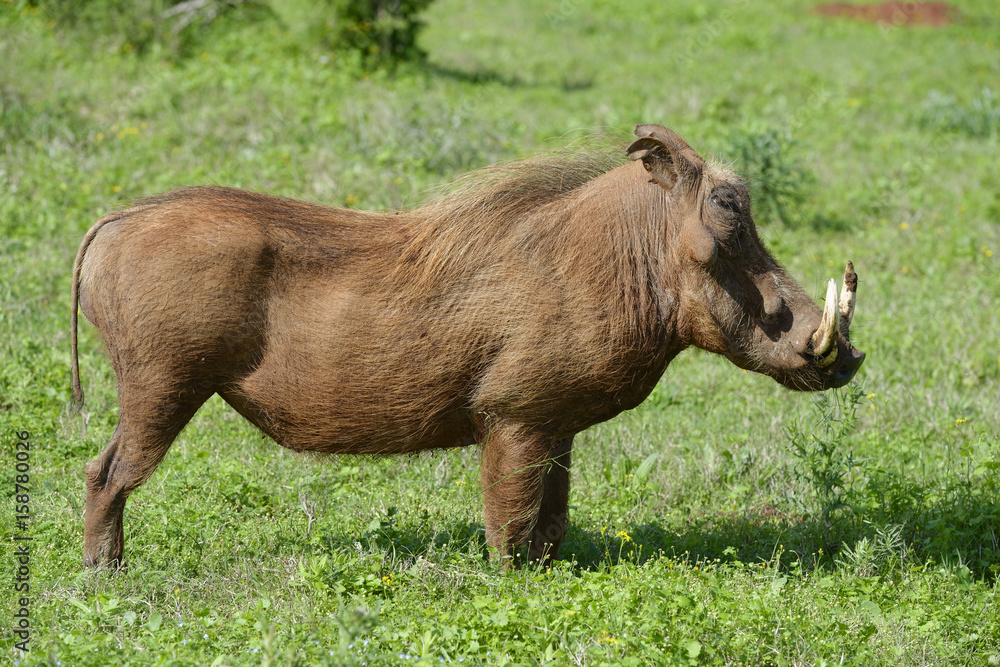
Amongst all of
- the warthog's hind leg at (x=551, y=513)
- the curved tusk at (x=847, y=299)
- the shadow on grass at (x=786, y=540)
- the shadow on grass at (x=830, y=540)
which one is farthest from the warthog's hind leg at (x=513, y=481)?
the curved tusk at (x=847, y=299)

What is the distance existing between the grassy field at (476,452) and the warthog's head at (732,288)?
1.94ft

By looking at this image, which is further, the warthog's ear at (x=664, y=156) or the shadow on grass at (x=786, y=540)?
the shadow on grass at (x=786, y=540)

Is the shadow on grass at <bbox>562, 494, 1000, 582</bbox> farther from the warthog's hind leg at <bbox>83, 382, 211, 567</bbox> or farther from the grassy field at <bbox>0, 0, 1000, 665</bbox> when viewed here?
the warthog's hind leg at <bbox>83, 382, 211, 567</bbox>

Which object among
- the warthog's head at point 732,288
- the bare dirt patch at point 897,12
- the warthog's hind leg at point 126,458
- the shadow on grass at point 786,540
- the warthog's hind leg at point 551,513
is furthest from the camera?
the bare dirt patch at point 897,12

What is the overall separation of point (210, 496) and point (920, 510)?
10.6 feet

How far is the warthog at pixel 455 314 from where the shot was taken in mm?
3371

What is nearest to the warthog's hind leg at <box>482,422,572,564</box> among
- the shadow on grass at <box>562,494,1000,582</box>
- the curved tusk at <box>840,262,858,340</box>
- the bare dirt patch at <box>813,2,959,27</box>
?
the shadow on grass at <box>562,494,1000,582</box>

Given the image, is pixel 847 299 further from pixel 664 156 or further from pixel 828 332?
pixel 664 156

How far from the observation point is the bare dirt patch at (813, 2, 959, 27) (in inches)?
734

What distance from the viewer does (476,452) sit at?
A: 491cm

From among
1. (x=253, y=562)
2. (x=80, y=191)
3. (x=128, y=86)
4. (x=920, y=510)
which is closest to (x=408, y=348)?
(x=253, y=562)

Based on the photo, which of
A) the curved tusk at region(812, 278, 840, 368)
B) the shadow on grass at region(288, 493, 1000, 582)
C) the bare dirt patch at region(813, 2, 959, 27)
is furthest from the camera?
the bare dirt patch at region(813, 2, 959, 27)

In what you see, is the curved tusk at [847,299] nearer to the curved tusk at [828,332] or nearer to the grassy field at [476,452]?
the curved tusk at [828,332]

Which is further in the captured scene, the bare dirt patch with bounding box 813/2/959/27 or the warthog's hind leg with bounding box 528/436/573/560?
the bare dirt patch with bounding box 813/2/959/27
